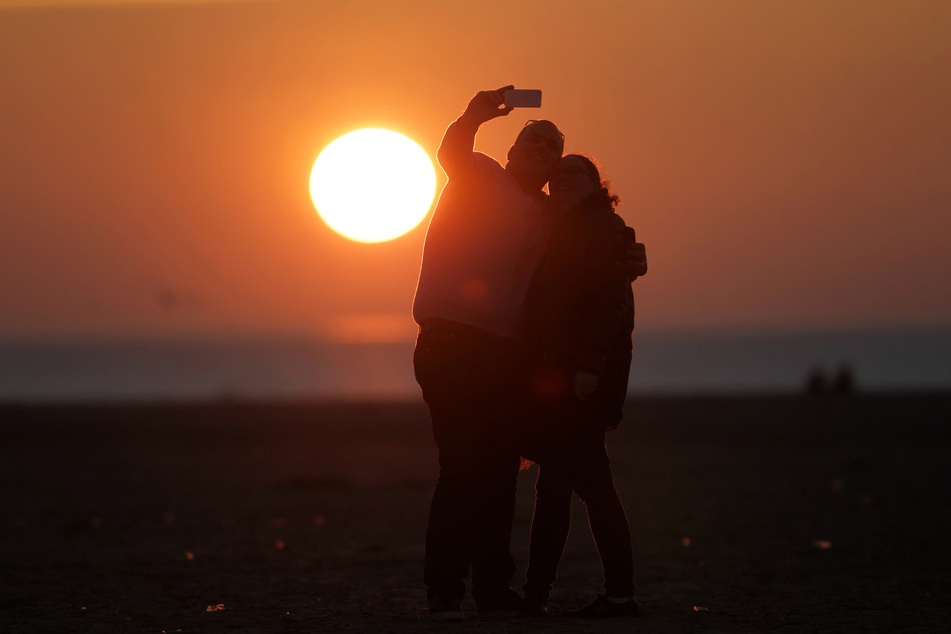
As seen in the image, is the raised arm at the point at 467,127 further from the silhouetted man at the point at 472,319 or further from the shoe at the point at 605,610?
the shoe at the point at 605,610

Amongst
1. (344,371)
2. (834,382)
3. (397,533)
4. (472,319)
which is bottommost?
(344,371)

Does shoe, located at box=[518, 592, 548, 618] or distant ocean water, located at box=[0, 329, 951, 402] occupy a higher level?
shoe, located at box=[518, 592, 548, 618]

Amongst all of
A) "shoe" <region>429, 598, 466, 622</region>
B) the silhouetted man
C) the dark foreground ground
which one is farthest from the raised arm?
the dark foreground ground

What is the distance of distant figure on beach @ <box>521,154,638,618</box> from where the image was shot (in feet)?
13.9

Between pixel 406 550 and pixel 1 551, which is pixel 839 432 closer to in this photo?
pixel 406 550

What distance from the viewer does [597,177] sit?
4.50 metres

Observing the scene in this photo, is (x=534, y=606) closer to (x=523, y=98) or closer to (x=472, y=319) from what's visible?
(x=472, y=319)

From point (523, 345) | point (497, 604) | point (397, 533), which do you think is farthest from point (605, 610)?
point (397, 533)

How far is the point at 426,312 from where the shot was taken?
4344 mm

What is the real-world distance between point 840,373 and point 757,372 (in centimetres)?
4486

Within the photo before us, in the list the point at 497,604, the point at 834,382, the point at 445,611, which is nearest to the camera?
the point at 445,611

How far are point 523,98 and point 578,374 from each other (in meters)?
1.20

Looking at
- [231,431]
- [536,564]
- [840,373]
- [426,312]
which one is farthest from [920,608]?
[840,373]

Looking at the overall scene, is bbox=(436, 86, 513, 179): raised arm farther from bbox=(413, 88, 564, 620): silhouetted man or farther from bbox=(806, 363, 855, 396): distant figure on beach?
bbox=(806, 363, 855, 396): distant figure on beach
